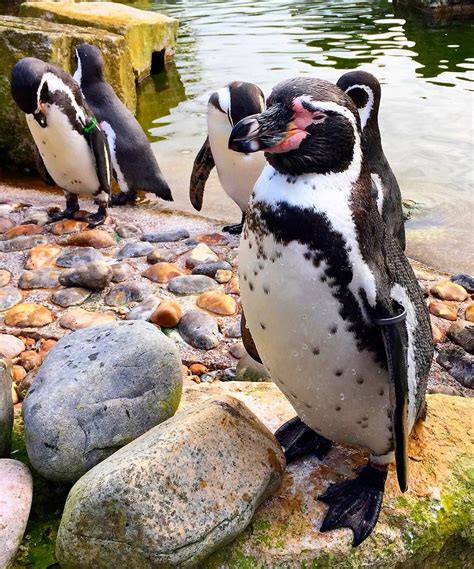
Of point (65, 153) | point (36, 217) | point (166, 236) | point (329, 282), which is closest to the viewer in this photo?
point (329, 282)

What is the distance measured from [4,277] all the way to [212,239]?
1.41 metres

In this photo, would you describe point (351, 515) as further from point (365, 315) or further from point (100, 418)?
point (100, 418)

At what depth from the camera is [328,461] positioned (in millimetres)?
2031

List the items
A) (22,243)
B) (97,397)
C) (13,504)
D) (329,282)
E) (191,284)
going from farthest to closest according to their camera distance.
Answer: (22,243)
(191,284)
(97,397)
(13,504)
(329,282)

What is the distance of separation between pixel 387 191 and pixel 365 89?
661 mm

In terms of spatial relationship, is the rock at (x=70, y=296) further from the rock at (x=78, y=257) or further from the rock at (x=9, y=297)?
the rock at (x=78, y=257)

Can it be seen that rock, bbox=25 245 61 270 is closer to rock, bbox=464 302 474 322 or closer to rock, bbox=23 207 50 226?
rock, bbox=23 207 50 226

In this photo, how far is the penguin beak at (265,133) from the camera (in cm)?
144

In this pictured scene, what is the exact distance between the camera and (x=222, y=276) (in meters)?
3.78

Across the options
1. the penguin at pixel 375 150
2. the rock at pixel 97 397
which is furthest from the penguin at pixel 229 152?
the rock at pixel 97 397

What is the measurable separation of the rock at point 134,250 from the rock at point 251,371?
5.08 feet

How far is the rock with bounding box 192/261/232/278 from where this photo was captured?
3832mm

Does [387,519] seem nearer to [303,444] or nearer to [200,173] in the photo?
[303,444]

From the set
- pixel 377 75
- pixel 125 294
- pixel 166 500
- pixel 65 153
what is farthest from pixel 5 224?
pixel 377 75
